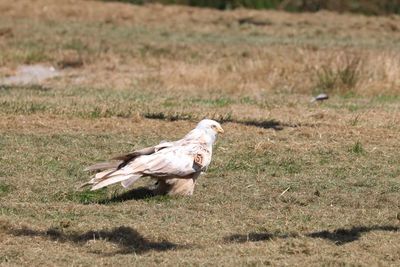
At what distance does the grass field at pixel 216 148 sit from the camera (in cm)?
795

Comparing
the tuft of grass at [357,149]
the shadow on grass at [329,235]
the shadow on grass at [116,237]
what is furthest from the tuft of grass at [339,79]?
the shadow on grass at [116,237]

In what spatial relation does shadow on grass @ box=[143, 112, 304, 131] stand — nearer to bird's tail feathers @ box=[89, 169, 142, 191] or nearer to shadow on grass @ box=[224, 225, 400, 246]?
bird's tail feathers @ box=[89, 169, 142, 191]

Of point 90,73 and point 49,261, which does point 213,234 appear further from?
point 90,73

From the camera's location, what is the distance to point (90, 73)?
18719mm

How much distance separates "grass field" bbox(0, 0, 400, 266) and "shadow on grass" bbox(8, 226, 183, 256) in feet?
0.05

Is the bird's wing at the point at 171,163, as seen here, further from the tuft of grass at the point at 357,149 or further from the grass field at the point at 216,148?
the tuft of grass at the point at 357,149

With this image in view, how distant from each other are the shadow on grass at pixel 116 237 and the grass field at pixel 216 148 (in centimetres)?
2

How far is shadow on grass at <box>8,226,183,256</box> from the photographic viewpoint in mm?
7883

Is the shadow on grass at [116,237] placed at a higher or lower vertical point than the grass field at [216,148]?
higher

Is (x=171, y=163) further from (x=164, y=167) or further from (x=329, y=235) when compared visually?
(x=329, y=235)

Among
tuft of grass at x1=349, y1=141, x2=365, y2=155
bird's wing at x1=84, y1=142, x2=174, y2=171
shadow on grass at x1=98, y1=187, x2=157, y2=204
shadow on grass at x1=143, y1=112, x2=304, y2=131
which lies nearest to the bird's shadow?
shadow on grass at x1=98, y1=187, x2=157, y2=204

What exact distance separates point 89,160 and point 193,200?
1741mm

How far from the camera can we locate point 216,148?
11.2 metres

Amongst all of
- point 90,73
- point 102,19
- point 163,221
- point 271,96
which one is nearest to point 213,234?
point 163,221
